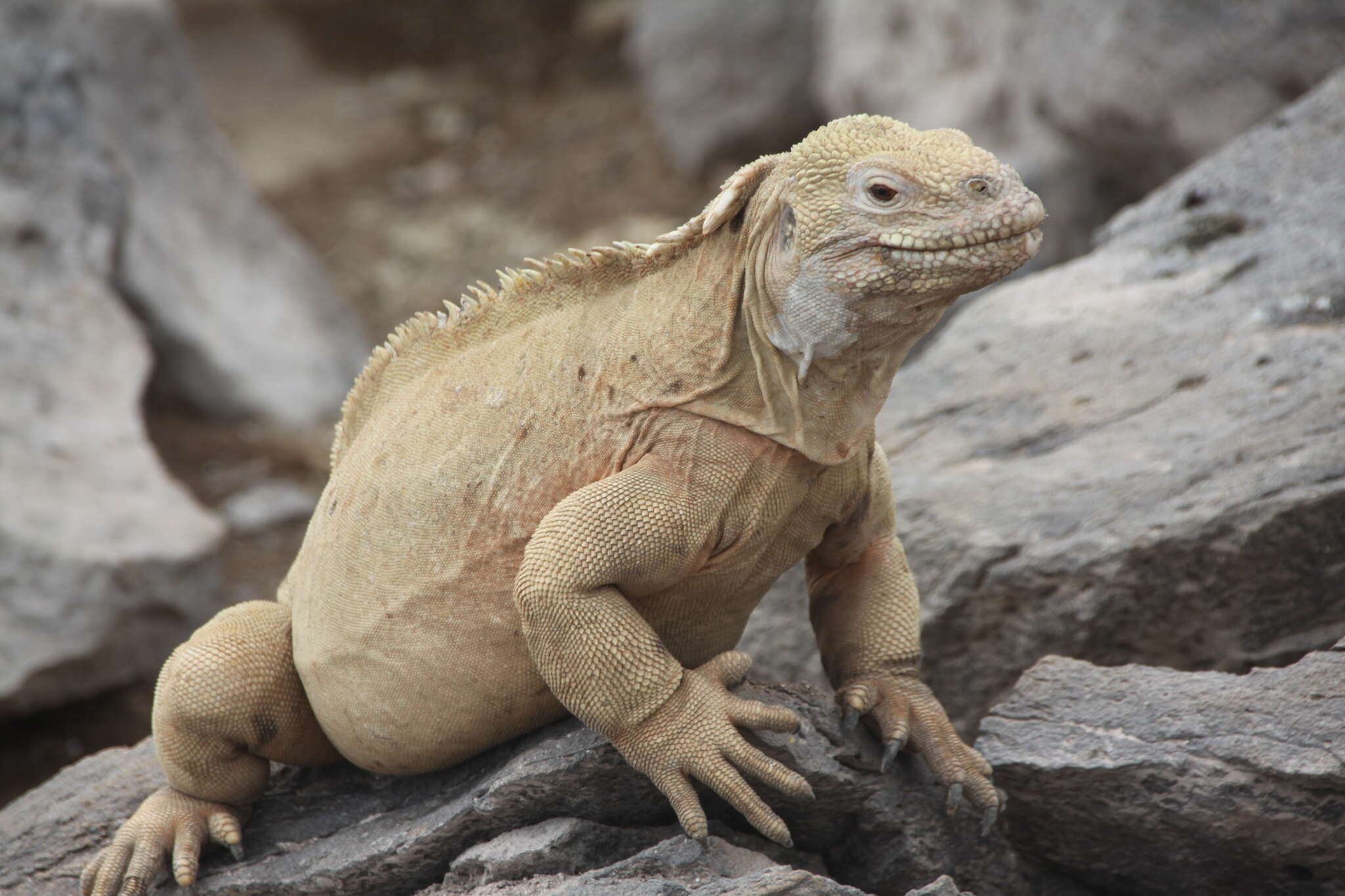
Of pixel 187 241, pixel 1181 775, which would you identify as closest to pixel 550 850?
pixel 1181 775

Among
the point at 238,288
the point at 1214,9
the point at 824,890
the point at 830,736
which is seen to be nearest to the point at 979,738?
the point at 830,736

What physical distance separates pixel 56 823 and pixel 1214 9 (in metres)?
8.57

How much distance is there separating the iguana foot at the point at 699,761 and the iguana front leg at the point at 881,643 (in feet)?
1.79

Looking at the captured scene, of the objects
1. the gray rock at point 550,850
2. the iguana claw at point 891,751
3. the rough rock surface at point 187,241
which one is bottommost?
the gray rock at point 550,850

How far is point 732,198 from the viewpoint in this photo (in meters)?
3.80

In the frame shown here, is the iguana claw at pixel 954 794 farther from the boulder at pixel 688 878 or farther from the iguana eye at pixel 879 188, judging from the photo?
the iguana eye at pixel 879 188

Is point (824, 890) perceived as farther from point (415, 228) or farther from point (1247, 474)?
point (415, 228)

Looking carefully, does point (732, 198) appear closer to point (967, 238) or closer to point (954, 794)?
point (967, 238)

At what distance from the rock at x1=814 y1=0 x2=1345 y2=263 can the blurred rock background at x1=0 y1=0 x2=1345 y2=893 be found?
0.03 m

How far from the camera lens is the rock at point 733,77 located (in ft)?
51.2

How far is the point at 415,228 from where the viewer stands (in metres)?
16.2

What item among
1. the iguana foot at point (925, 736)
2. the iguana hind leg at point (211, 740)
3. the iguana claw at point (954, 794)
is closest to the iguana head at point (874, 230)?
the iguana foot at point (925, 736)

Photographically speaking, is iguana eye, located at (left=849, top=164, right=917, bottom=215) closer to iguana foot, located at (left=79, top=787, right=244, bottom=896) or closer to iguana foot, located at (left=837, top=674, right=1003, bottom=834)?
iguana foot, located at (left=837, top=674, right=1003, bottom=834)

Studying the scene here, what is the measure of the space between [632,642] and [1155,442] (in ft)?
9.35
